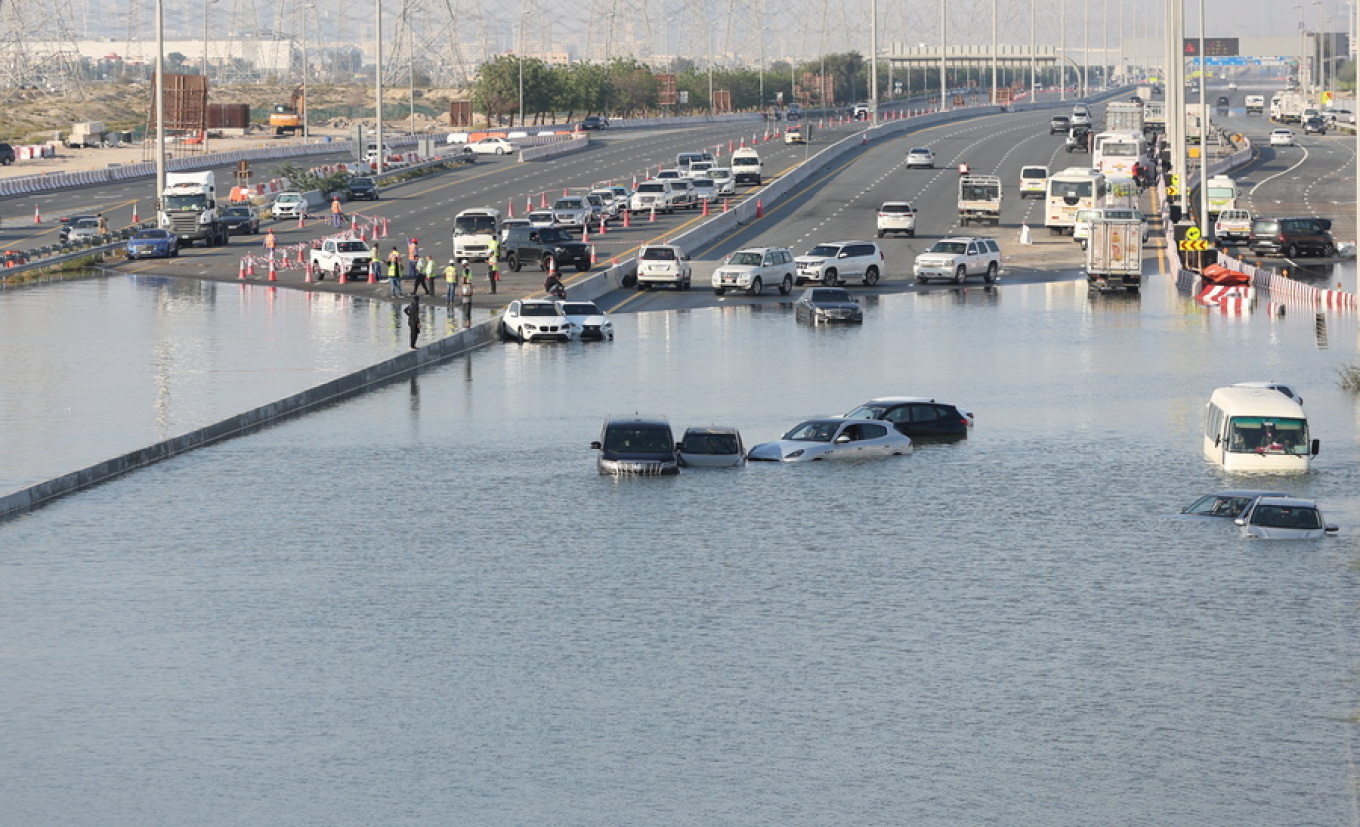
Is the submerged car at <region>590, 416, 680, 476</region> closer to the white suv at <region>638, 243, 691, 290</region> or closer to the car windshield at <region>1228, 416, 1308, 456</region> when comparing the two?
the car windshield at <region>1228, 416, 1308, 456</region>

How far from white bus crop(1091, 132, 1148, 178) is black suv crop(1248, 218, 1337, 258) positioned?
17372 mm

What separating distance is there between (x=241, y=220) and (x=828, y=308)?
129ft

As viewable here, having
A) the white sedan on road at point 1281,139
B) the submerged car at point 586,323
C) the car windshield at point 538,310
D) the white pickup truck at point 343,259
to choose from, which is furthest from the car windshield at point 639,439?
the white sedan on road at point 1281,139

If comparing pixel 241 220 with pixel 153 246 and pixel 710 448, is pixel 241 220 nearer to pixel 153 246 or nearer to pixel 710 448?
pixel 153 246

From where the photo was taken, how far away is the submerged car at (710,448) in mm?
41156

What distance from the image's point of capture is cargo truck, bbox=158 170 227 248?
293ft

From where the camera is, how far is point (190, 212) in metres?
89.7

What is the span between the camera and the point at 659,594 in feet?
102

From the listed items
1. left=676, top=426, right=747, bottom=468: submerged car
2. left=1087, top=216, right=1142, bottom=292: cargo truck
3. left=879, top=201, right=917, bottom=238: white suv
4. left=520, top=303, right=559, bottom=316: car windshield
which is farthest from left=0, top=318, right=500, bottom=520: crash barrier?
left=879, top=201, right=917, bottom=238: white suv

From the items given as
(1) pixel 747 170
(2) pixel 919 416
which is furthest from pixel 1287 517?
(1) pixel 747 170

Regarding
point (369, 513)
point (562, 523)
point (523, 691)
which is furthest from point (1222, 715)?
point (369, 513)

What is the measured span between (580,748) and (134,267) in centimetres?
6602

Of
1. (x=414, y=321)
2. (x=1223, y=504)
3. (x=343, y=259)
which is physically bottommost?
(x=1223, y=504)

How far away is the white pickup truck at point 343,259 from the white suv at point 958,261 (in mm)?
20664
